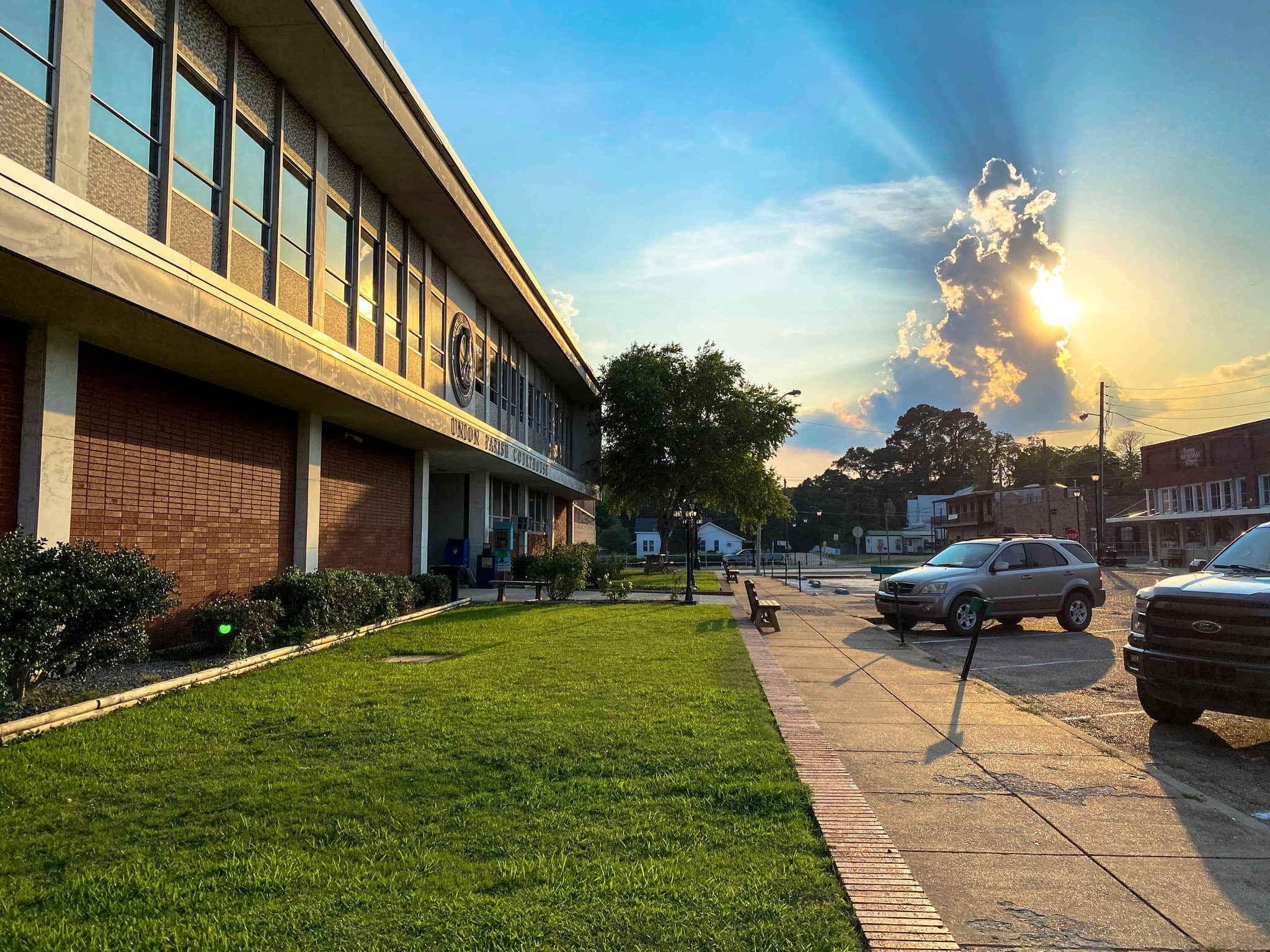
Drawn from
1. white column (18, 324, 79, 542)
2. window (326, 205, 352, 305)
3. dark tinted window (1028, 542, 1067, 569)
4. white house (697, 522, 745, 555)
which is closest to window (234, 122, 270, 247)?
window (326, 205, 352, 305)

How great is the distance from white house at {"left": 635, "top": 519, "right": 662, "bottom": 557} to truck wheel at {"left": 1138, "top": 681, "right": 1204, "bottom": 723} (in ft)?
268

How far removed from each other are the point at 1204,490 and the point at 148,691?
53620mm

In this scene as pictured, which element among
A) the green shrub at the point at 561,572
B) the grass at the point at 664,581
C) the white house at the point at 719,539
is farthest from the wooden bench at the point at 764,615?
the white house at the point at 719,539

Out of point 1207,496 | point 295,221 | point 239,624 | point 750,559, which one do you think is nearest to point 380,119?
point 295,221

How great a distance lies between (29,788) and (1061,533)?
6958 centimetres

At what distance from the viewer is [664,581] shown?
33.1 m

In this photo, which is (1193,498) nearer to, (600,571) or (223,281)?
(600,571)

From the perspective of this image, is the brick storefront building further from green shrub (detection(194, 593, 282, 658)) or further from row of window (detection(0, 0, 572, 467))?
green shrub (detection(194, 593, 282, 658))

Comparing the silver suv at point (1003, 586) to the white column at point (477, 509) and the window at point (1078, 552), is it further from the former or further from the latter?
the white column at point (477, 509)

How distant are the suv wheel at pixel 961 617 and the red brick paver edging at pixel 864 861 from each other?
27.9ft

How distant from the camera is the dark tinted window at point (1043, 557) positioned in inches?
602

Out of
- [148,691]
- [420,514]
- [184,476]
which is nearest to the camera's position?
[148,691]

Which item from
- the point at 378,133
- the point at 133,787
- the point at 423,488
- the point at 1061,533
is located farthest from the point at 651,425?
the point at 1061,533

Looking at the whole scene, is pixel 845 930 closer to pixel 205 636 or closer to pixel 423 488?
pixel 205 636
